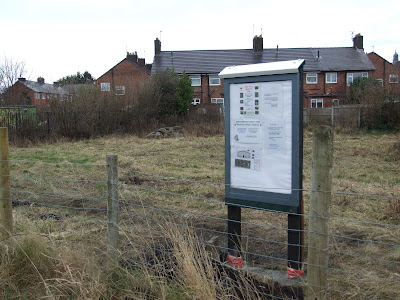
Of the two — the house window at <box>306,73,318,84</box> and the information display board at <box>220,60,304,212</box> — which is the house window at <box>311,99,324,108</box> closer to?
the house window at <box>306,73,318,84</box>

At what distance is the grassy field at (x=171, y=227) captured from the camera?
348 cm

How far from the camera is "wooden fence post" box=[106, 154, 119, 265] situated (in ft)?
12.5

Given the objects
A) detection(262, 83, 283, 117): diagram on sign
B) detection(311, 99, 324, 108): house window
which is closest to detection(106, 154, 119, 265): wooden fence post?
detection(262, 83, 283, 117): diagram on sign

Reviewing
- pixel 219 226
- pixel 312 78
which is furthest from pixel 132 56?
pixel 219 226

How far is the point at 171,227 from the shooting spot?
12.6 ft

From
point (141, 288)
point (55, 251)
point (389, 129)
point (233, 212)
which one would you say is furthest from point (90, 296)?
point (389, 129)

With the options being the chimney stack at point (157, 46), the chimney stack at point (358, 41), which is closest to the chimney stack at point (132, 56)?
the chimney stack at point (157, 46)

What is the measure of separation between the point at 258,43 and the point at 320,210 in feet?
147

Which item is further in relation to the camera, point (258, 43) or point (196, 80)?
point (258, 43)

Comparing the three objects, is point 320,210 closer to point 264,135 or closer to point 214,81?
point 264,135

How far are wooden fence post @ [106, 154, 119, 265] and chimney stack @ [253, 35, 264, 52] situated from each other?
4428cm

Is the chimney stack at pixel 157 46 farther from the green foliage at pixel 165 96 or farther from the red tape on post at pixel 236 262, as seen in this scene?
the red tape on post at pixel 236 262

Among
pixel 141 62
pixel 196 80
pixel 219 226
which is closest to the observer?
pixel 219 226

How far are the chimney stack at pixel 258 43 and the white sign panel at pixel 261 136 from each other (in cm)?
4365
